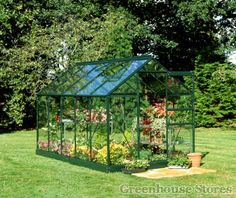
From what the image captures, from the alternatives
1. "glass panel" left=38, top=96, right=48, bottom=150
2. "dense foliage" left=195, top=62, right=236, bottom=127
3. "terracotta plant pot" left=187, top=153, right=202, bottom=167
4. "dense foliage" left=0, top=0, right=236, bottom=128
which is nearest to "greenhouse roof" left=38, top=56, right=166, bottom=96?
"glass panel" left=38, top=96, right=48, bottom=150

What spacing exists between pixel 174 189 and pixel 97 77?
4835 mm

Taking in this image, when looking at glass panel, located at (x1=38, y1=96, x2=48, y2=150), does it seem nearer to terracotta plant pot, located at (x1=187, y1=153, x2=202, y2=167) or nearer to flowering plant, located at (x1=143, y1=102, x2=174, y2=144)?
flowering plant, located at (x1=143, y1=102, x2=174, y2=144)

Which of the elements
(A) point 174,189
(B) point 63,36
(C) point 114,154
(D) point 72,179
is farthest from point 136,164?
(B) point 63,36

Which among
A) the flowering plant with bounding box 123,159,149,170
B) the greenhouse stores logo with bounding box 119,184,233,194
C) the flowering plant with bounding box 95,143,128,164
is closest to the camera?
the greenhouse stores logo with bounding box 119,184,233,194

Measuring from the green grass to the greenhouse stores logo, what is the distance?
166 millimetres

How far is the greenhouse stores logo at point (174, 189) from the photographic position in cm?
1041

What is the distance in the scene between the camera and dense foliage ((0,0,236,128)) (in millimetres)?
24203

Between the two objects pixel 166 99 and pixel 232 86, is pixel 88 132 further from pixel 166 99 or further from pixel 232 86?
pixel 232 86

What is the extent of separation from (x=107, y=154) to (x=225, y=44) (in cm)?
1701

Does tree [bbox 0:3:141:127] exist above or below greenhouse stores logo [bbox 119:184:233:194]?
above

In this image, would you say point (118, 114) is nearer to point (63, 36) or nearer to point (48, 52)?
point (48, 52)

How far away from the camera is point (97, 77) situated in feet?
47.1

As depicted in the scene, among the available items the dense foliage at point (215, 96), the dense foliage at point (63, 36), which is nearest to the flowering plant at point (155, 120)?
the dense foliage at point (63, 36)

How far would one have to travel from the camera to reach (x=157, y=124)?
1495cm
